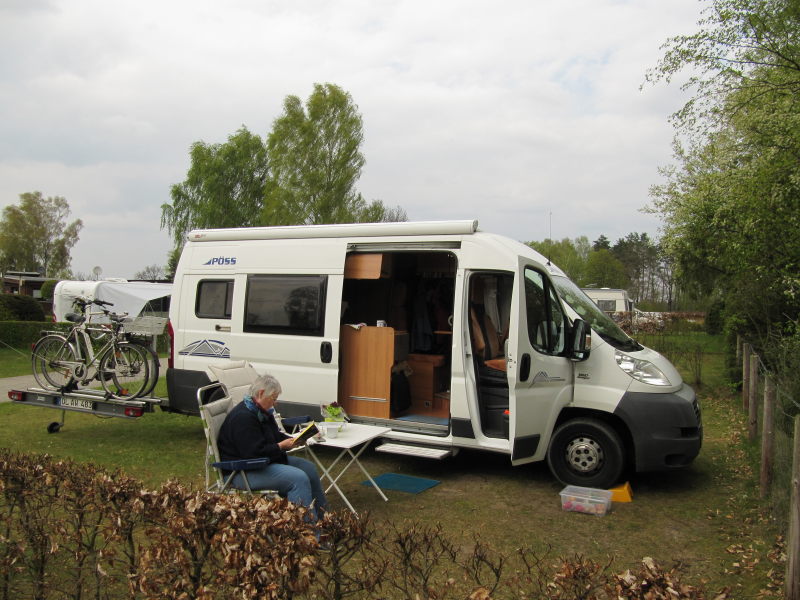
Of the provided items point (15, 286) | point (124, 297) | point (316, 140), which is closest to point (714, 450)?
point (124, 297)

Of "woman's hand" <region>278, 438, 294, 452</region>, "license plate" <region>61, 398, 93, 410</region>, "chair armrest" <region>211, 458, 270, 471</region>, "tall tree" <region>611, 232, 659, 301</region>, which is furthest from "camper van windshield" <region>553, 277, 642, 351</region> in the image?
"tall tree" <region>611, 232, 659, 301</region>

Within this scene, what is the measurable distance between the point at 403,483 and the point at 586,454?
1.85 m

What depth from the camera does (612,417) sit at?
6.49 meters

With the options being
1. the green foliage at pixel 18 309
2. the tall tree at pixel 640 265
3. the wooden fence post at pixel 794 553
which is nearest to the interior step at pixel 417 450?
the wooden fence post at pixel 794 553

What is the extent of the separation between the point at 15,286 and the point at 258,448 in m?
40.6

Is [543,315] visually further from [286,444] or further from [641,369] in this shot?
[286,444]

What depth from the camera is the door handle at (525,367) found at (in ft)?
20.4

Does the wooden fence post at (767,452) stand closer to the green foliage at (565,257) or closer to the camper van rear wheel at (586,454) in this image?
the camper van rear wheel at (586,454)

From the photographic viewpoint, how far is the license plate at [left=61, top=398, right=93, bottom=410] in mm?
8164

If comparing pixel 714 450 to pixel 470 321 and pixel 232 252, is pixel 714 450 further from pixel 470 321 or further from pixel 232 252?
pixel 232 252

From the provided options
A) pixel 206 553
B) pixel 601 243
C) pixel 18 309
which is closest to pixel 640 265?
pixel 601 243

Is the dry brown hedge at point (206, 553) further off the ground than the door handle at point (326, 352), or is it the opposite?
the door handle at point (326, 352)

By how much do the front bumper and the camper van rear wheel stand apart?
0.20 m

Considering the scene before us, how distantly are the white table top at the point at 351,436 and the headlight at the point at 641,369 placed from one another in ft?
7.90
